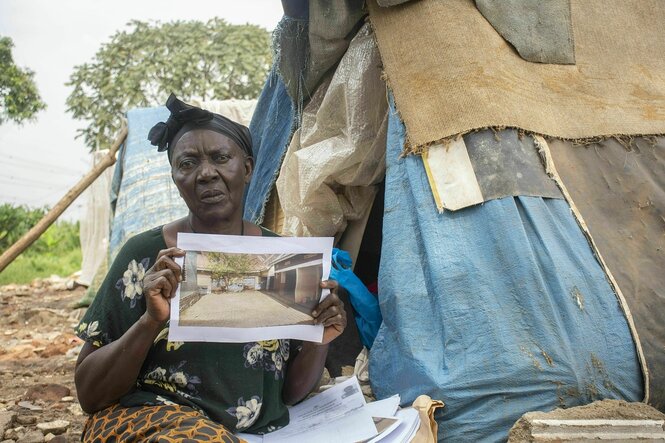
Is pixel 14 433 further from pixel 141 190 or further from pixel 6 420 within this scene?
pixel 141 190

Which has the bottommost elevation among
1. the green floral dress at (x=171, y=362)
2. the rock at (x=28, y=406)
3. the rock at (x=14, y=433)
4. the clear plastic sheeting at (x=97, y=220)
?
the rock at (x=14, y=433)

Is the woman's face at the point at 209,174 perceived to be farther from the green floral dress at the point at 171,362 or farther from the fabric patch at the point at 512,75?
the fabric patch at the point at 512,75

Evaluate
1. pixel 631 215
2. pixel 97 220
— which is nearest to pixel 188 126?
pixel 631 215

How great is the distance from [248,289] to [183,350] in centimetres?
25

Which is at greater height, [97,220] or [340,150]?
[97,220]

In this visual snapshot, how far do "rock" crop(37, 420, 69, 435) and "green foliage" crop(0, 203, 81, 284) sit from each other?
9.12m

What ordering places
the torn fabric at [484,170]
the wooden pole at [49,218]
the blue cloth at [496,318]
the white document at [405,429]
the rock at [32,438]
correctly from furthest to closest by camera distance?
the wooden pole at [49,218] < the rock at [32,438] < the torn fabric at [484,170] < the blue cloth at [496,318] < the white document at [405,429]

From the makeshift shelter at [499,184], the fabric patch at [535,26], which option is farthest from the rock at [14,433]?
the fabric patch at [535,26]

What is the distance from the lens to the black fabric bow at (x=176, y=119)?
78.7 inches

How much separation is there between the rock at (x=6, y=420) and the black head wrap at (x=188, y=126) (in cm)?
168

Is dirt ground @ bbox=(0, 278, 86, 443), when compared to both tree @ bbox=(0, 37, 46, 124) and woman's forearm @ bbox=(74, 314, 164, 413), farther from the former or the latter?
tree @ bbox=(0, 37, 46, 124)

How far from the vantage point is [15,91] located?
1216 centimetres

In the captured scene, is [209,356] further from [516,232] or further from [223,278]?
[516,232]

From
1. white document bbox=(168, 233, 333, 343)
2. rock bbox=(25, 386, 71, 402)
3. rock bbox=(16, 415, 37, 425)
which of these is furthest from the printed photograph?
rock bbox=(25, 386, 71, 402)
